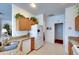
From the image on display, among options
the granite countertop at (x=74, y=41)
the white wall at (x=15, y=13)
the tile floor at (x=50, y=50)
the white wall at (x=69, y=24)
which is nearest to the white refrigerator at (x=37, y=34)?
the tile floor at (x=50, y=50)

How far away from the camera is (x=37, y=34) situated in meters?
2.25

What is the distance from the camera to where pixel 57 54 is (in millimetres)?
2117

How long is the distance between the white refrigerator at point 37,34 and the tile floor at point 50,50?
0.09 m

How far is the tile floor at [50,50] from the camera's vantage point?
6.96 ft

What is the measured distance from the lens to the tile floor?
212cm

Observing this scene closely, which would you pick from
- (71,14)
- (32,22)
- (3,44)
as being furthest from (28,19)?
(71,14)

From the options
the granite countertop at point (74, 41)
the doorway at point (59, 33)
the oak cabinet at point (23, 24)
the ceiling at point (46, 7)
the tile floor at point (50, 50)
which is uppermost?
the ceiling at point (46, 7)

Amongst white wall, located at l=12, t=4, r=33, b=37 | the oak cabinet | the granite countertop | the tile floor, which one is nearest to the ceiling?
white wall, located at l=12, t=4, r=33, b=37

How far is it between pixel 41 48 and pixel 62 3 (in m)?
0.99

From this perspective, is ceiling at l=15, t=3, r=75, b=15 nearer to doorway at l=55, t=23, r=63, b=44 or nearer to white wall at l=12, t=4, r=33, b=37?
white wall at l=12, t=4, r=33, b=37

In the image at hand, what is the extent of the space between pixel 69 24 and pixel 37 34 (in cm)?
68

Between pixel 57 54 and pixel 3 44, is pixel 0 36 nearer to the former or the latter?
pixel 3 44

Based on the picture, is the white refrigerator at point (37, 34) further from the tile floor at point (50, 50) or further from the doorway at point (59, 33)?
the doorway at point (59, 33)
